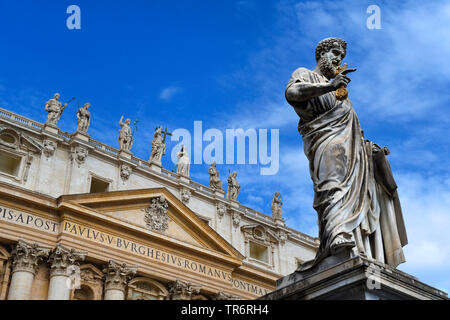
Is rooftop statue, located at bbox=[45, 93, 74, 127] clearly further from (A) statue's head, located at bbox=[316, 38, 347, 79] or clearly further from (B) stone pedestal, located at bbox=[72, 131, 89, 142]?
(A) statue's head, located at bbox=[316, 38, 347, 79]

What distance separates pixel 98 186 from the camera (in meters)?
27.3

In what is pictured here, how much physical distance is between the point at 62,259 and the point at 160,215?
231 inches

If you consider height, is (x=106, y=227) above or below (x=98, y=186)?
below

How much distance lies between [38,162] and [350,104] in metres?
21.9

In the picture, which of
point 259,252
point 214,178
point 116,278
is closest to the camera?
point 116,278

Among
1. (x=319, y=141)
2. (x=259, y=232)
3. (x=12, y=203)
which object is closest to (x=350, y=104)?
(x=319, y=141)

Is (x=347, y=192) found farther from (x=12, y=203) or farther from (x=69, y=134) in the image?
(x=69, y=134)

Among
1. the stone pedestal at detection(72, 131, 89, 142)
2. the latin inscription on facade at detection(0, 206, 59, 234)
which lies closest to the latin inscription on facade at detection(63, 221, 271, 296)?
the latin inscription on facade at detection(0, 206, 59, 234)

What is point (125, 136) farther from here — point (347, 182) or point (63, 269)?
point (347, 182)

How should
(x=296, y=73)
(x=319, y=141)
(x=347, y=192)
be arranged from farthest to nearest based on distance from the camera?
(x=296, y=73)
(x=319, y=141)
(x=347, y=192)

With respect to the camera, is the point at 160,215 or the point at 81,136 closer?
the point at 81,136

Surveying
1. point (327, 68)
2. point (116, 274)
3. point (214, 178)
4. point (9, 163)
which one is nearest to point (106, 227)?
point (116, 274)

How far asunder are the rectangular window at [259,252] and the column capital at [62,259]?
37.8 feet
